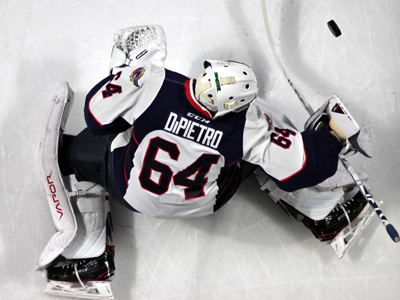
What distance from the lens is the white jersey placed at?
4.71ft

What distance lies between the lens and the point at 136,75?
1.53 metres

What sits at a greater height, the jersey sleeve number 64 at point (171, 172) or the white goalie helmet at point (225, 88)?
the white goalie helmet at point (225, 88)

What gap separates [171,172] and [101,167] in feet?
1.68

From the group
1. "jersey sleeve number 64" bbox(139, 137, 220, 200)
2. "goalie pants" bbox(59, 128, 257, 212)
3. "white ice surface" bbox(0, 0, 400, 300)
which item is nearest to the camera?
"jersey sleeve number 64" bbox(139, 137, 220, 200)

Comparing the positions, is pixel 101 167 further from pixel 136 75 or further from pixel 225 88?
pixel 225 88

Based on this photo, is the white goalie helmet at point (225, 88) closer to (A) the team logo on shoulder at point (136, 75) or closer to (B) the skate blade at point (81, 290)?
(A) the team logo on shoulder at point (136, 75)

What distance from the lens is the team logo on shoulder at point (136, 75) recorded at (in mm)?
1506

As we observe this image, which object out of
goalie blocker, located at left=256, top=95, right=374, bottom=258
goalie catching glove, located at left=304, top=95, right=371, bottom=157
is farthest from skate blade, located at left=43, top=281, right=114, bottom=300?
goalie catching glove, located at left=304, top=95, right=371, bottom=157

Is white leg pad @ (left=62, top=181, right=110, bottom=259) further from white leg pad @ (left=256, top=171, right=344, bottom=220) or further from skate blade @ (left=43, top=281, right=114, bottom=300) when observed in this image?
white leg pad @ (left=256, top=171, right=344, bottom=220)

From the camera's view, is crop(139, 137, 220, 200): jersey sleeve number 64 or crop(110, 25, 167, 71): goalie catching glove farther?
crop(110, 25, 167, 71): goalie catching glove

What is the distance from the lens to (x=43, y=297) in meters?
2.22

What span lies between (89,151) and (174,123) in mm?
659

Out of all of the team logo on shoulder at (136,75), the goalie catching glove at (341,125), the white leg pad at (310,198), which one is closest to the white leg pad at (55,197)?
the team logo on shoulder at (136,75)

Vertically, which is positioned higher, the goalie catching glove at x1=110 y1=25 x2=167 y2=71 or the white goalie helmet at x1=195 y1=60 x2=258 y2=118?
the white goalie helmet at x1=195 y1=60 x2=258 y2=118
